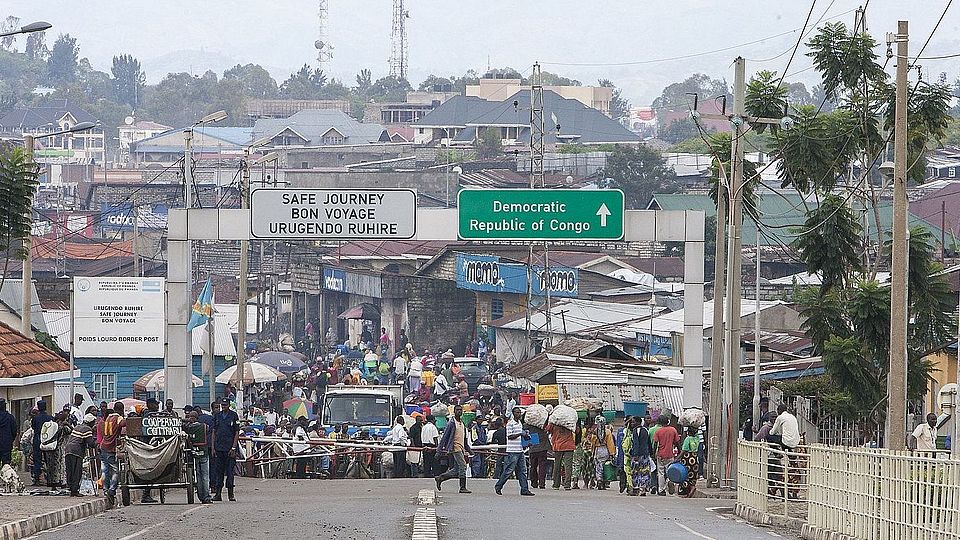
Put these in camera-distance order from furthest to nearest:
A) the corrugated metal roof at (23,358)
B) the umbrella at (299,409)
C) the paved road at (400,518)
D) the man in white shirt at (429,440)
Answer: the umbrella at (299,409)
the man in white shirt at (429,440)
the corrugated metal roof at (23,358)
the paved road at (400,518)

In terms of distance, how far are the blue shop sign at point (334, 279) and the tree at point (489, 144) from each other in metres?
42.8

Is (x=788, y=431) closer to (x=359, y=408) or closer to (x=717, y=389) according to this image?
(x=717, y=389)

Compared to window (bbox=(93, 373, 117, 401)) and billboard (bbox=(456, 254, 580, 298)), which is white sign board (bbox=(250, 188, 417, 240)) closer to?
window (bbox=(93, 373, 117, 401))

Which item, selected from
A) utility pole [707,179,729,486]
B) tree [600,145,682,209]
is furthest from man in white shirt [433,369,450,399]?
tree [600,145,682,209]

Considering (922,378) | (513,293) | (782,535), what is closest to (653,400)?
(922,378)

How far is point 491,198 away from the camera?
2852 centimetres

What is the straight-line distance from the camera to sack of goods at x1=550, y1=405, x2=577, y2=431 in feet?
83.1

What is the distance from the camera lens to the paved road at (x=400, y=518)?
16.0 metres

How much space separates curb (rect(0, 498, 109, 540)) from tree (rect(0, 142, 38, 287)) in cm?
486

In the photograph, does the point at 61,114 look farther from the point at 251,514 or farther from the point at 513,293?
the point at 251,514

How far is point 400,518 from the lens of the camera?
17.3 metres

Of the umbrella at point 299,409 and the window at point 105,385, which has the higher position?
the umbrella at point 299,409

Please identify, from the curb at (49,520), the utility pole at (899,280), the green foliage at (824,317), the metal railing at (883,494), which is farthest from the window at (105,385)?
the metal railing at (883,494)

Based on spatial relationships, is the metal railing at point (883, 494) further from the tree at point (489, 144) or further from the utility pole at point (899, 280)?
the tree at point (489, 144)
